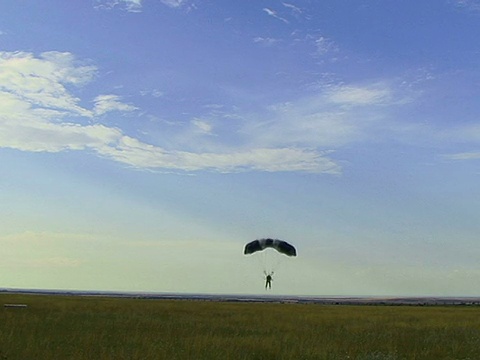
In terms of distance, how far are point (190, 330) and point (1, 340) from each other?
10740 mm

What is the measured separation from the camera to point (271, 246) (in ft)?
96.0

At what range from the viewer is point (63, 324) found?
28.1 metres

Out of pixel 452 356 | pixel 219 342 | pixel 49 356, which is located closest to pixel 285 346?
pixel 219 342

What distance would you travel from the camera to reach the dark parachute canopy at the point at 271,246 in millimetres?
28688

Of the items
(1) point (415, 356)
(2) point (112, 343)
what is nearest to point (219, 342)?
(2) point (112, 343)

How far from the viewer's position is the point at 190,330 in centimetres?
2811

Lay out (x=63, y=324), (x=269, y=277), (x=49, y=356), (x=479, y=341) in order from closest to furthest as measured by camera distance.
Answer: (x=49, y=356)
(x=479, y=341)
(x=63, y=324)
(x=269, y=277)

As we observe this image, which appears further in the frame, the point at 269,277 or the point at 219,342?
the point at 269,277

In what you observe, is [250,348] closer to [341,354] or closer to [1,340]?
[341,354]

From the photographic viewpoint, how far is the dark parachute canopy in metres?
28.7

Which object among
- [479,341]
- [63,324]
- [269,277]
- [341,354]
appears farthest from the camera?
[269,277]

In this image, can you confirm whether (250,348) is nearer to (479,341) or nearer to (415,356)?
(415,356)

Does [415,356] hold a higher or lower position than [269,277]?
lower

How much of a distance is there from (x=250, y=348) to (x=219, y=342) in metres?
1.85
